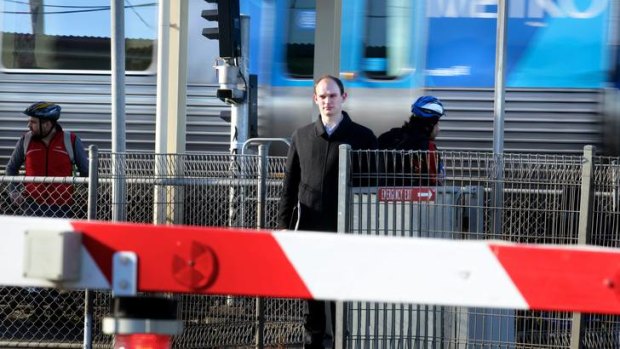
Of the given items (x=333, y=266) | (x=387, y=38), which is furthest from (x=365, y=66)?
(x=333, y=266)

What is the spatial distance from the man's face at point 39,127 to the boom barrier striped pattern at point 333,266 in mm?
5087

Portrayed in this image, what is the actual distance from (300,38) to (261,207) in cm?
352

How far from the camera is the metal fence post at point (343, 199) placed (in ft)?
20.0

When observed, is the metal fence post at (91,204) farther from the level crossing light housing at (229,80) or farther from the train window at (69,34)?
the train window at (69,34)

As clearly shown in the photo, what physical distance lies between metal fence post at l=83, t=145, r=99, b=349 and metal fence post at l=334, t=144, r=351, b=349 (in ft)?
5.67

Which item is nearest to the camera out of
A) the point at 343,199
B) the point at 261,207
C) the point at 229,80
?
the point at 343,199

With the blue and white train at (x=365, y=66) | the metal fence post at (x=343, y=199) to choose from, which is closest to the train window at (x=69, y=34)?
the blue and white train at (x=365, y=66)

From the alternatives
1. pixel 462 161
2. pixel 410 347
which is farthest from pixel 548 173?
pixel 410 347

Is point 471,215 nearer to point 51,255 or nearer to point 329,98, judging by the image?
point 329,98

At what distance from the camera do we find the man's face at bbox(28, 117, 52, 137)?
339 inches

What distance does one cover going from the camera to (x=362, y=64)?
32.7ft

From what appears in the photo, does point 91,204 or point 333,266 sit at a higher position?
point 333,266

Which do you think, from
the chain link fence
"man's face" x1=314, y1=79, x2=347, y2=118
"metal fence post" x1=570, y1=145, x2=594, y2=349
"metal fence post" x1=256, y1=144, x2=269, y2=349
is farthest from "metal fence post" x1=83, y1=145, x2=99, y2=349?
"metal fence post" x1=570, y1=145, x2=594, y2=349

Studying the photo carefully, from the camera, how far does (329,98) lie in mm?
Answer: 6555
